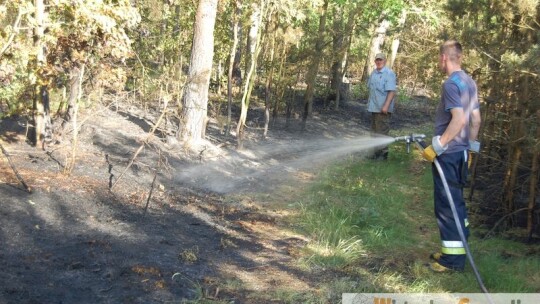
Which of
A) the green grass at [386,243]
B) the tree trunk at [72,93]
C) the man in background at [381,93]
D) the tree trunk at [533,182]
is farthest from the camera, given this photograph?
the man in background at [381,93]

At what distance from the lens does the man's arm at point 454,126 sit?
15.9 feet

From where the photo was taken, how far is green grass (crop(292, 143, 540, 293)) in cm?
462

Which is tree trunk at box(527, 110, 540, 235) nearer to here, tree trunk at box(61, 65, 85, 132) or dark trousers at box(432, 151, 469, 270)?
dark trousers at box(432, 151, 469, 270)

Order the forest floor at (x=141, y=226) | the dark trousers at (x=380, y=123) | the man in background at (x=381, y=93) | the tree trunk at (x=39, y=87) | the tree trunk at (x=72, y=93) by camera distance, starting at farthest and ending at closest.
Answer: the dark trousers at (x=380, y=123)
the man in background at (x=381, y=93)
the tree trunk at (x=72, y=93)
the tree trunk at (x=39, y=87)
the forest floor at (x=141, y=226)

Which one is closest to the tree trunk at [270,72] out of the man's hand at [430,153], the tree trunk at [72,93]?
the tree trunk at [72,93]

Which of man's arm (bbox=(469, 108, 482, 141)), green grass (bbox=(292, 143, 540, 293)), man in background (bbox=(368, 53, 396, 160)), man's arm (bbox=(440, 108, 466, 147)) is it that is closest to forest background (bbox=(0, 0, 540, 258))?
man's arm (bbox=(469, 108, 482, 141))

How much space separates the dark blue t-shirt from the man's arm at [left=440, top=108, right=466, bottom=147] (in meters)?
0.06

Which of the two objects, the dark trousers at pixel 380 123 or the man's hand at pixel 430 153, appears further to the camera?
the dark trousers at pixel 380 123

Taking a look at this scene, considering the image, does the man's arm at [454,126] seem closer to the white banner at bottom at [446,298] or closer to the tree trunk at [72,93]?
the white banner at bottom at [446,298]

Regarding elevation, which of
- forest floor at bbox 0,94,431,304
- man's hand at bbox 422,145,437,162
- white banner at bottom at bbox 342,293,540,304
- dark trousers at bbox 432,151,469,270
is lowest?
forest floor at bbox 0,94,431,304

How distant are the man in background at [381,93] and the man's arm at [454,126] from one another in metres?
4.46

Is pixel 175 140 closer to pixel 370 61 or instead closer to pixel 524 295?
pixel 524 295

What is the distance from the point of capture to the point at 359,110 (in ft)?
59.6

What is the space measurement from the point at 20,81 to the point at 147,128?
2843mm
